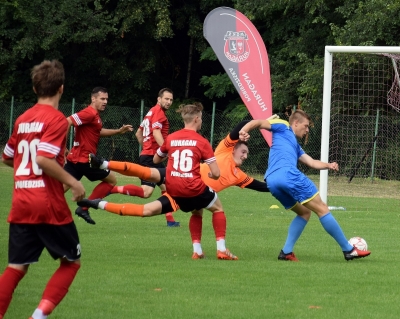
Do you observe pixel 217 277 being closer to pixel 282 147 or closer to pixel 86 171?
pixel 282 147

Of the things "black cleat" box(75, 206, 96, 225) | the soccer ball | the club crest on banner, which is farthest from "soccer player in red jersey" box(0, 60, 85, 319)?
the club crest on banner

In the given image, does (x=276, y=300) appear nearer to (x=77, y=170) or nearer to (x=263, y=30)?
(x=77, y=170)

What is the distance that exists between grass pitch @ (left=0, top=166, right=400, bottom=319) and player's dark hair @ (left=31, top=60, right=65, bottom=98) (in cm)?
165

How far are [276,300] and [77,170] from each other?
551 cm

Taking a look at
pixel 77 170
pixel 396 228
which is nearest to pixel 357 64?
pixel 396 228

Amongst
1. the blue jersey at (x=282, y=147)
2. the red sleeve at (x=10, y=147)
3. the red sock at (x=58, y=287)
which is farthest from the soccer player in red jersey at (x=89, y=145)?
the red sock at (x=58, y=287)

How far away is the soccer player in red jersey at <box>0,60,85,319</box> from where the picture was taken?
5426 mm

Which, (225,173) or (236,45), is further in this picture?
(236,45)

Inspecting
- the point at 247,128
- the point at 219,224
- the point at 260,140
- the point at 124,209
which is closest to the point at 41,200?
the point at 124,209

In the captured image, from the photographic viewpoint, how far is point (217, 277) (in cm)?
790

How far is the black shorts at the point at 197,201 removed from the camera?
8773 mm

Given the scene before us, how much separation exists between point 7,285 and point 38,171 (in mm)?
717

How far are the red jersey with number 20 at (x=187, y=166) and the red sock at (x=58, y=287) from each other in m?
3.16

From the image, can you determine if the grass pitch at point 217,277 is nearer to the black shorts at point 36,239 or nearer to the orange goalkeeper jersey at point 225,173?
the orange goalkeeper jersey at point 225,173
